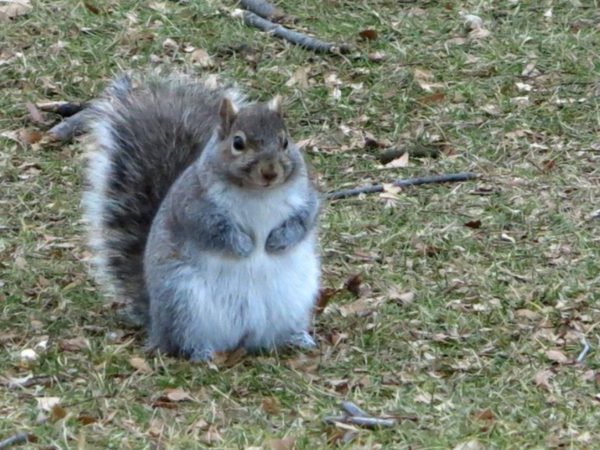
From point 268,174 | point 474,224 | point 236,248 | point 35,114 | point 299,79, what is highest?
point 268,174

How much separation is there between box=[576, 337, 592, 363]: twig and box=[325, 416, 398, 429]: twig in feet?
2.23

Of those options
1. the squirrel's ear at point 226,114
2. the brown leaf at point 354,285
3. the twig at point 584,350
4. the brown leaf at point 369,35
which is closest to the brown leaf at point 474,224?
the brown leaf at point 354,285

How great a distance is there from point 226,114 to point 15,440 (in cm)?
101

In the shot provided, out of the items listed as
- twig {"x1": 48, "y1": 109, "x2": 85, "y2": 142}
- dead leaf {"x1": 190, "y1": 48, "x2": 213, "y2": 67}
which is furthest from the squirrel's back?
dead leaf {"x1": 190, "y1": 48, "x2": 213, "y2": 67}

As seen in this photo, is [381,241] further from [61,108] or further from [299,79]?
[61,108]

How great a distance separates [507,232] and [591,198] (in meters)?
0.40

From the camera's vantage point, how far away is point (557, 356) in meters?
4.14

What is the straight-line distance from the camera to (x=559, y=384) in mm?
3951

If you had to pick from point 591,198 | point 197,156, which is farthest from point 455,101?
point 197,156

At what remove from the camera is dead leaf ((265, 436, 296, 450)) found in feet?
11.6

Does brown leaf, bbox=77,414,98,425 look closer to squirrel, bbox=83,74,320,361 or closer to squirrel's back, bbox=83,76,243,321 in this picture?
squirrel, bbox=83,74,320,361

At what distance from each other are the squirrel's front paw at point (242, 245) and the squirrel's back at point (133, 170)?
54 cm

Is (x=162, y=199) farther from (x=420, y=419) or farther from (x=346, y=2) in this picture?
(x=346, y=2)

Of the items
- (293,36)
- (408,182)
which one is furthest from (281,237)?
(293,36)
